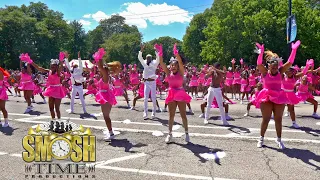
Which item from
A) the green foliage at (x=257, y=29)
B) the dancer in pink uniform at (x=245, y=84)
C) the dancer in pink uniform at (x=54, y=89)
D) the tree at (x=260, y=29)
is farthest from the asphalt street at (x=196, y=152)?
the green foliage at (x=257, y=29)

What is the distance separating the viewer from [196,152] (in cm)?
645

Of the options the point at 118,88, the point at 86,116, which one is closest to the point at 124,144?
the point at 86,116

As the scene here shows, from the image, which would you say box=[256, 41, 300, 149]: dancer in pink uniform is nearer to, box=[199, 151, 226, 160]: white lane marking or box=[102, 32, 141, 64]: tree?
box=[199, 151, 226, 160]: white lane marking

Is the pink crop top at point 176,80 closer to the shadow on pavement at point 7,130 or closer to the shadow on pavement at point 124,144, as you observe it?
the shadow on pavement at point 124,144

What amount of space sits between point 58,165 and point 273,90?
4.43 metres

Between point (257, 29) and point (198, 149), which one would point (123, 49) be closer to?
point (257, 29)

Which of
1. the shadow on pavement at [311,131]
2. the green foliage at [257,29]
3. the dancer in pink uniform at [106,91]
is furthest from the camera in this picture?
the green foliage at [257,29]

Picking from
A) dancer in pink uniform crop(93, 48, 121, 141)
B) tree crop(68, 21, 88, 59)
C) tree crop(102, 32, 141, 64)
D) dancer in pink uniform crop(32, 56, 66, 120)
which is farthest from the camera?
tree crop(102, 32, 141, 64)

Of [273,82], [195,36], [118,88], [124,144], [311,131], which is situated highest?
[195,36]

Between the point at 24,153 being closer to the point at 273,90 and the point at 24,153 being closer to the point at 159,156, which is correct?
the point at 159,156

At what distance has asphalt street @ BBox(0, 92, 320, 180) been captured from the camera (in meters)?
5.20

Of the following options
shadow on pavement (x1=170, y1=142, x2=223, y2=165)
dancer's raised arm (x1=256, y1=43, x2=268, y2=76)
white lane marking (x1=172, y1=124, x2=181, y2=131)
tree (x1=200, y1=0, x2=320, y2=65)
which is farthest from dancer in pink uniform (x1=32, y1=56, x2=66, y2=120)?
tree (x1=200, y1=0, x2=320, y2=65)

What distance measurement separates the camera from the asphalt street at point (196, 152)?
17.1ft

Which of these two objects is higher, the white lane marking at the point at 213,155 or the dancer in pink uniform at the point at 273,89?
the dancer in pink uniform at the point at 273,89
